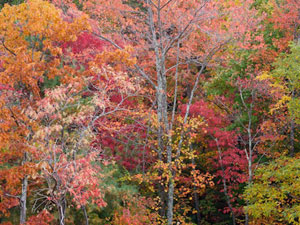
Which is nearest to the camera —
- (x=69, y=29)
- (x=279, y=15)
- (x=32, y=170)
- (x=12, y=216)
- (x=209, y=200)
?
(x=32, y=170)

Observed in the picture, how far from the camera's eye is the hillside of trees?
794 centimetres

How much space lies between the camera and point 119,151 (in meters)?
14.5

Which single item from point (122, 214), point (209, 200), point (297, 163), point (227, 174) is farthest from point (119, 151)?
point (297, 163)

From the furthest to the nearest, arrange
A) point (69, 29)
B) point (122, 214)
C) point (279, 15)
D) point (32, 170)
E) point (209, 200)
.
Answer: point (209, 200), point (279, 15), point (122, 214), point (69, 29), point (32, 170)

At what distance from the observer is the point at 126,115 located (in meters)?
14.0

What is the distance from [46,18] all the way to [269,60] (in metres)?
9.23

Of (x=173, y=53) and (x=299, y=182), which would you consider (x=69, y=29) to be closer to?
(x=299, y=182)

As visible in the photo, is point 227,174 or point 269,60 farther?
point 227,174

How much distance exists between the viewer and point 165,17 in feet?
46.6

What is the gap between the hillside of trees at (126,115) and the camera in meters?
7.94

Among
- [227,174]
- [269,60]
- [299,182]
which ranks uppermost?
[269,60]

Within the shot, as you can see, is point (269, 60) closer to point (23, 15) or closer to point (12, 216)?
point (23, 15)

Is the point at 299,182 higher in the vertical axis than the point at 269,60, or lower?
lower

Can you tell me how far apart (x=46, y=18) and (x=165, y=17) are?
6932 millimetres
